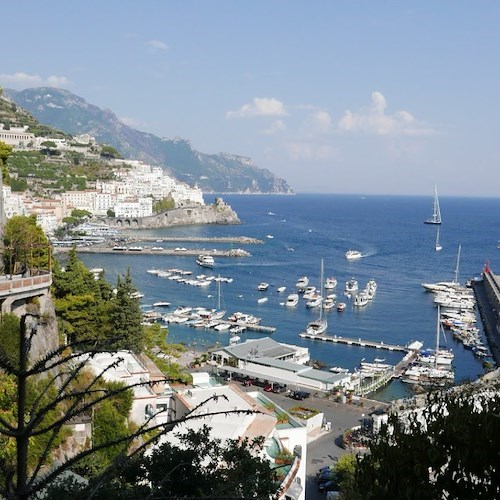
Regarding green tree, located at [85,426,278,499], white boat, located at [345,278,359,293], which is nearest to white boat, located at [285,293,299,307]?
white boat, located at [345,278,359,293]

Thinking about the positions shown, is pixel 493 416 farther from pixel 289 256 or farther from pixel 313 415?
pixel 289 256

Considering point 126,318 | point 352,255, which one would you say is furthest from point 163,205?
point 126,318

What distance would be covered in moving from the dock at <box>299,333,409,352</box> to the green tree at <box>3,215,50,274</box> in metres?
14.4

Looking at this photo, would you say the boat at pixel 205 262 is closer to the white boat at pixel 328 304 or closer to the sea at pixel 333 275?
the sea at pixel 333 275

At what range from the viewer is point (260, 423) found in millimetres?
8664

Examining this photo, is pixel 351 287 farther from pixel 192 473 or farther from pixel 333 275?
pixel 192 473

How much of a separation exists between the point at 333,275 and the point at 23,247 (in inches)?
1190

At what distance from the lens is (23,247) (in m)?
11.1

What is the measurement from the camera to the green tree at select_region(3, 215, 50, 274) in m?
10.9

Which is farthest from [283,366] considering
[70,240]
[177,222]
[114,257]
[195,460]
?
[177,222]

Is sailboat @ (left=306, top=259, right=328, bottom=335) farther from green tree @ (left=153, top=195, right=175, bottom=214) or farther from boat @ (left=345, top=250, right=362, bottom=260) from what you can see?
green tree @ (left=153, top=195, right=175, bottom=214)

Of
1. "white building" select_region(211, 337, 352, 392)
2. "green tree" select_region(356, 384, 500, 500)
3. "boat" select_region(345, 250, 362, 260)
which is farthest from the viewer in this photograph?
"boat" select_region(345, 250, 362, 260)

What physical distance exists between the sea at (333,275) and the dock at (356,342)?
0.26 metres

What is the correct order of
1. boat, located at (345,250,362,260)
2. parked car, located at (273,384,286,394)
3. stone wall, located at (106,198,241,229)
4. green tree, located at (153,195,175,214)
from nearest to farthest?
parked car, located at (273,384,286,394) → boat, located at (345,250,362,260) → stone wall, located at (106,198,241,229) → green tree, located at (153,195,175,214)
